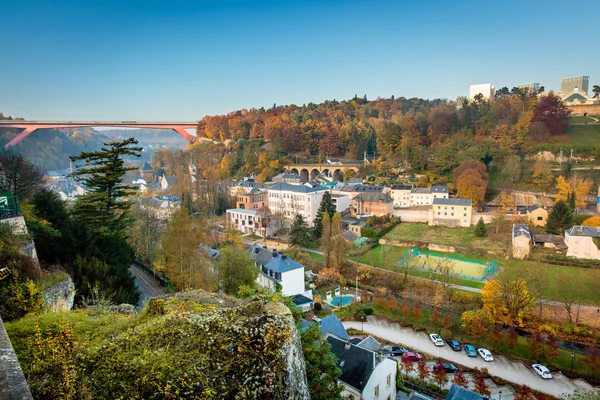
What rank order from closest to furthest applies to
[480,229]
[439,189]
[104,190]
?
[104,190] < [480,229] < [439,189]

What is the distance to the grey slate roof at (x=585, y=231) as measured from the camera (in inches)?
944

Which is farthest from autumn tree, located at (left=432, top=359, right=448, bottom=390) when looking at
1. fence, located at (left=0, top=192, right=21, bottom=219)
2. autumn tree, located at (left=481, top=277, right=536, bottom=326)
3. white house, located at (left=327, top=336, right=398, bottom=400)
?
fence, located at (left=0, top=192, right=21, bottom=219)

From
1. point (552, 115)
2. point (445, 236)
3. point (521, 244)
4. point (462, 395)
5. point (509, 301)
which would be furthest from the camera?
point (552, 115)

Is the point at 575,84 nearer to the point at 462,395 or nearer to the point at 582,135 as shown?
the point at 582,135

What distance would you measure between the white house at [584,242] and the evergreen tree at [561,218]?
1.84 metres

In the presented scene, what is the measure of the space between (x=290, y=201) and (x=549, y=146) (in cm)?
2659

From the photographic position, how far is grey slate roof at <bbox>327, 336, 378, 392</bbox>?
10.9 meters

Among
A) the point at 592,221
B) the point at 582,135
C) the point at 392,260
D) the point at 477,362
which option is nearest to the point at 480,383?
the point at 477,362

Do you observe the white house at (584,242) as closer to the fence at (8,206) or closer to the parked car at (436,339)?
the parked car at (436,339)

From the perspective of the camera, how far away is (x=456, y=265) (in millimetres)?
24938

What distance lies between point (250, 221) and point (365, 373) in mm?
25904

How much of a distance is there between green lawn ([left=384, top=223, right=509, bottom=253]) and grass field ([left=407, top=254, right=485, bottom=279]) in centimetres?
222

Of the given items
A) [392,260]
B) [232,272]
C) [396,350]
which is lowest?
[396,350]

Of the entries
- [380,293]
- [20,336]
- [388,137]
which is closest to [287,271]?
[380,293]
